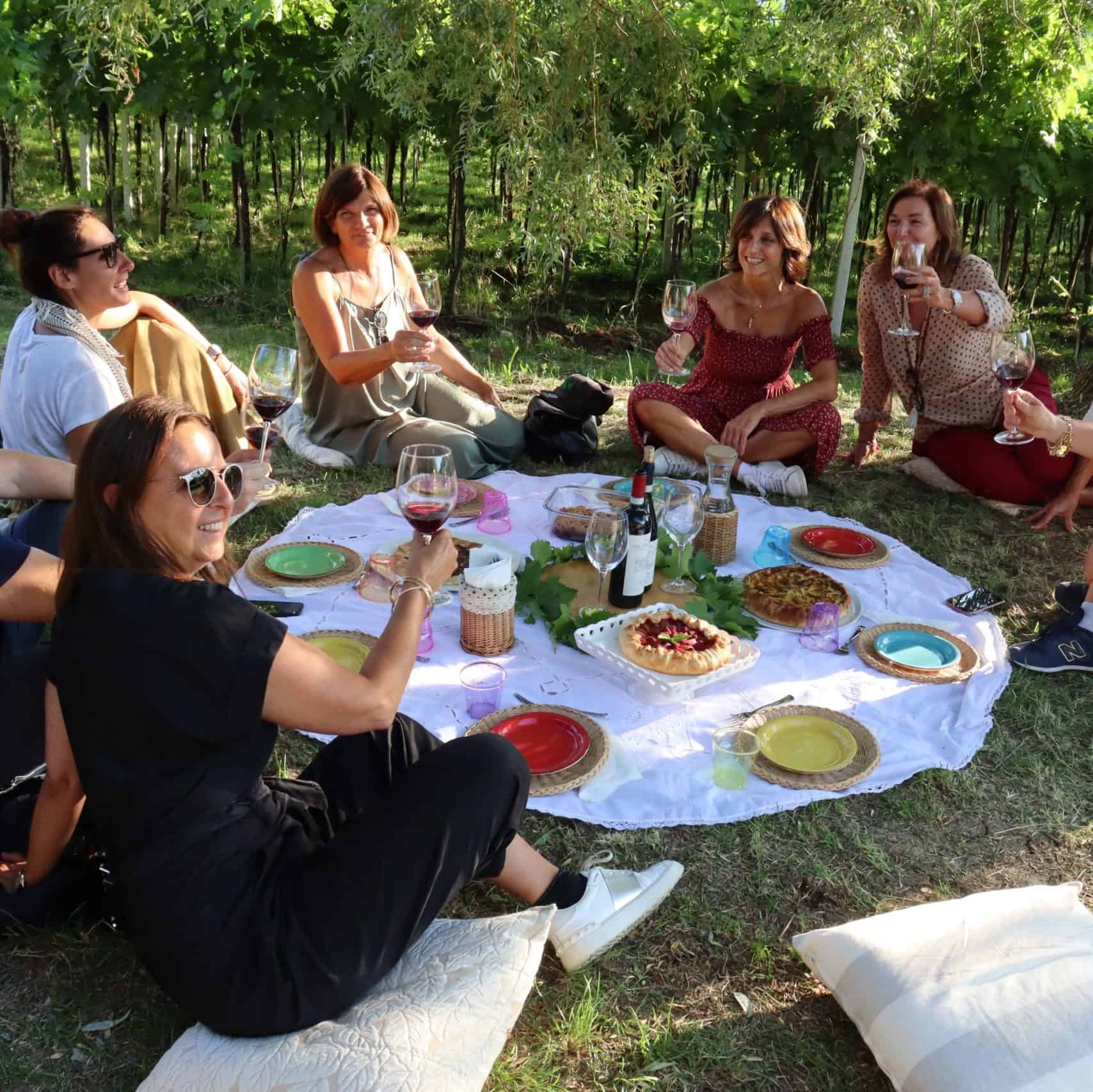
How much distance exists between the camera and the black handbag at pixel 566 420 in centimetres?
552

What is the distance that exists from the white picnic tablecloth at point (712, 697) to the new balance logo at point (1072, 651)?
20 cm

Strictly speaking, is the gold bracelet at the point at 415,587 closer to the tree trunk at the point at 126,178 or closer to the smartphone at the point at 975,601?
the smartphone at the point at 975,601

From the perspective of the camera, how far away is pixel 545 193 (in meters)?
3.62

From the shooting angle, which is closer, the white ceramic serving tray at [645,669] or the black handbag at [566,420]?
the white ceramic serving tray at [645,669]

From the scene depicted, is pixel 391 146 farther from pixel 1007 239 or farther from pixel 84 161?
pixel 1007 239

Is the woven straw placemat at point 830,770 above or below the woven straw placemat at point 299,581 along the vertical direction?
below

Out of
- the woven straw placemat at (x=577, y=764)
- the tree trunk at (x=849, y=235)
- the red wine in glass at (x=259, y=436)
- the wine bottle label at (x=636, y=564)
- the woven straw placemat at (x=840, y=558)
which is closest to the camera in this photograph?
the woven straw placemat at (x=577, y=764)

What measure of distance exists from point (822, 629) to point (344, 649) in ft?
5.48

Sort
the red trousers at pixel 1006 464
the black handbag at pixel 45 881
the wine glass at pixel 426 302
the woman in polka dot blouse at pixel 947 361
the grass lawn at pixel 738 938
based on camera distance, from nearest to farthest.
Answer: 1. the grass lawn at pixel 738 938
2. the black handbag at pixel 45 881
3. the wine glass at pixel 426 302
4. the woman in polka dot blouse at pixel 947 361
5. the red trousers at pixel 1006 464

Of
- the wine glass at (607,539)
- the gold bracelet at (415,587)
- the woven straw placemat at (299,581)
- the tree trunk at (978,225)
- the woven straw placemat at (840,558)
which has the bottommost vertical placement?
the woven straw placemat at (299,581)

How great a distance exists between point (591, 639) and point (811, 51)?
2.29 metres

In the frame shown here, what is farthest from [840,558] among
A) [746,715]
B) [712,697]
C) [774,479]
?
[746,715]

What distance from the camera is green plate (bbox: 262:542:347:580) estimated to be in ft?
12.8

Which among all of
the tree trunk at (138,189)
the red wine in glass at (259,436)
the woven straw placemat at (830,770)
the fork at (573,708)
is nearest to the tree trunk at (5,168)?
the tree trunk at (138,189)
